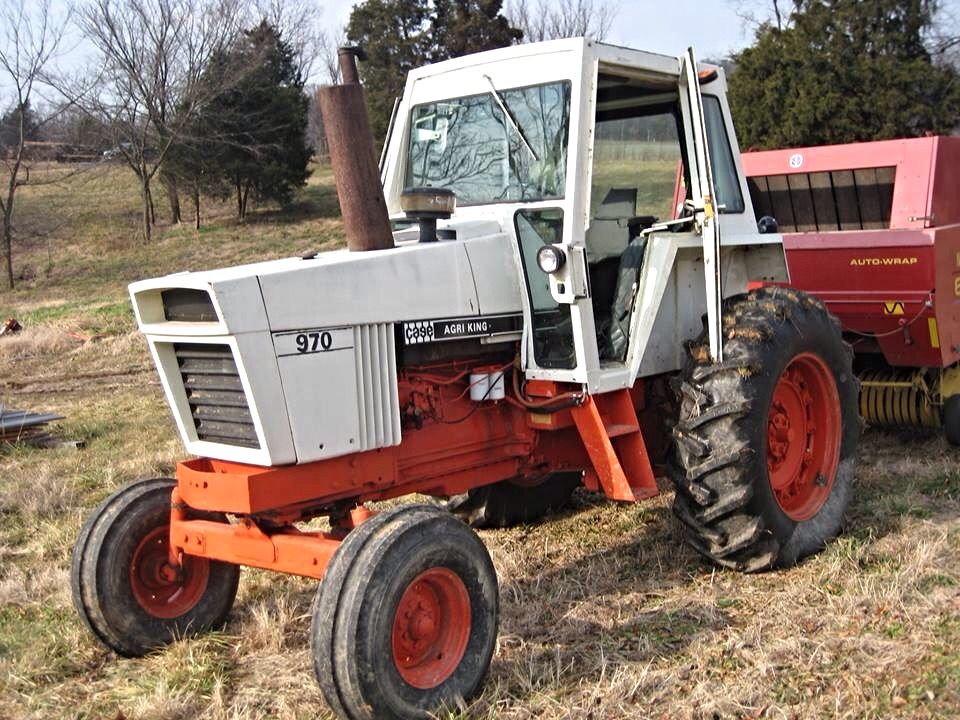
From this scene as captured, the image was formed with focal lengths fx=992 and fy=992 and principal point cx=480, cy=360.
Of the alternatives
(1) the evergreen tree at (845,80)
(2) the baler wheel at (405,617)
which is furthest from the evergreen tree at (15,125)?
(2) the baler wheel at (405,617)

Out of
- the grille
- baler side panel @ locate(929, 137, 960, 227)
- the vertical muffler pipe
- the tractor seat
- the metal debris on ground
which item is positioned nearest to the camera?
the grille

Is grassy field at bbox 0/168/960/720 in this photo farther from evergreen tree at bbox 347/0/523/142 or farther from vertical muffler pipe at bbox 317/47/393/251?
evergreen tree at bbox 347/0/523/142

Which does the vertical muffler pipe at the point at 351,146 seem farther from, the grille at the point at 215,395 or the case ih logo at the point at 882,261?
the case ih logo at the point at 882,261

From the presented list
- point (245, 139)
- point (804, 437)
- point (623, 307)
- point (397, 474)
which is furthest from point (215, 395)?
point (245, 139)

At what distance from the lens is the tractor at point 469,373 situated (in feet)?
12.1

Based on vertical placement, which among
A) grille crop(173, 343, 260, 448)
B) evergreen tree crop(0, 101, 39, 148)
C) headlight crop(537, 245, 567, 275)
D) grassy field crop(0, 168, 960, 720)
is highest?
evergreen tree crop(0, 101, 39, 148)

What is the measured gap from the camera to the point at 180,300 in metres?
3.92

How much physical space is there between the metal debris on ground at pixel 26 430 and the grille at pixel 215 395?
15.6 feet

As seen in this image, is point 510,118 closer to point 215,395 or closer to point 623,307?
point 623,307

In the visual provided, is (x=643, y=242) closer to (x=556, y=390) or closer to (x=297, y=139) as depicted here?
(x=556, y=390)

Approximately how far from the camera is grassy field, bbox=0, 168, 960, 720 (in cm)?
365

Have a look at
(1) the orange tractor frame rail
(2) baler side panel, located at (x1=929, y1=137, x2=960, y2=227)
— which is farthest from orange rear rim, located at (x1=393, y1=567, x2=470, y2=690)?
(2) baler side panel, located at (x1=929, y1=137, x2=960, y2=227)

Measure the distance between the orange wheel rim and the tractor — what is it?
13 mm

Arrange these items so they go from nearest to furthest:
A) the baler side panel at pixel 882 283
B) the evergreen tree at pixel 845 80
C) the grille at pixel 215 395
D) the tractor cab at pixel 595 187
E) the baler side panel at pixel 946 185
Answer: the grille at pixel 215 395 < the tractor cab at pixel 595 187 < the baler side panel at pixel 882 283 < the baler side panel at pixel 946 185 < the evergreen tree at pixel 845 80
